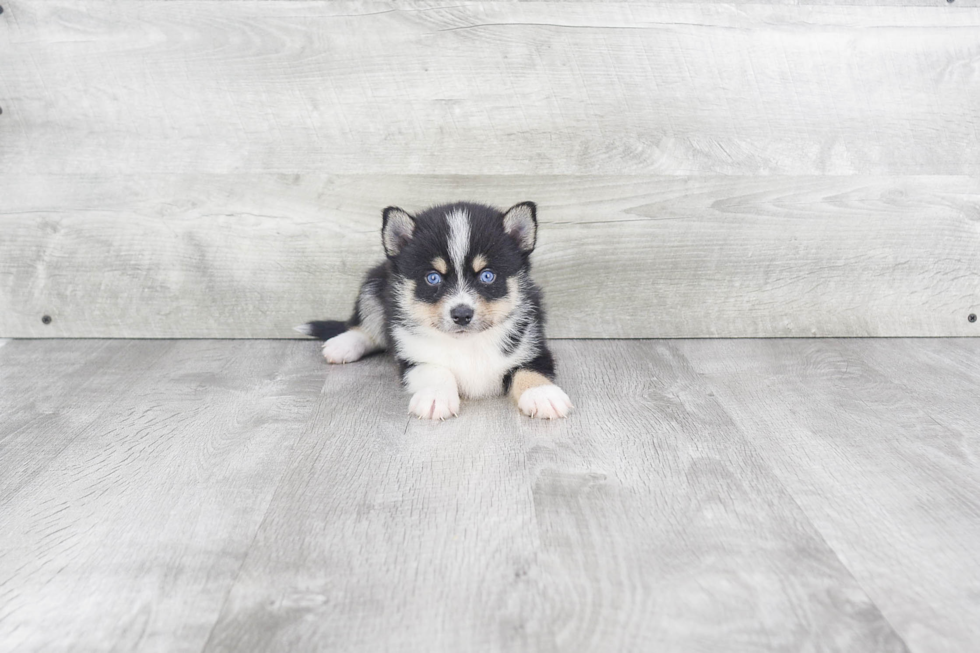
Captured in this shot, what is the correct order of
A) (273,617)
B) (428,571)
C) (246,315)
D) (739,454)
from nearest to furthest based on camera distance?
(273,617)
(428,571)
(739,454)
(246,315)

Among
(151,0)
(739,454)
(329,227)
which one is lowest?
(739,454)

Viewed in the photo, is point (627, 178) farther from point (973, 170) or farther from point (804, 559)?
point (804, 559)

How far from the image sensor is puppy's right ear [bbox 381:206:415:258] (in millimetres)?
2318

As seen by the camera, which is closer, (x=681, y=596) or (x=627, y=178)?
(x=681, y=596)

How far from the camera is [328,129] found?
2.83 metres

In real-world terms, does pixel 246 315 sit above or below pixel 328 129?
below

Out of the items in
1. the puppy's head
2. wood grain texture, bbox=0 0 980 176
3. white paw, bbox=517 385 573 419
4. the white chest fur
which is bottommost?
white paw, bbox=517 385 573 419

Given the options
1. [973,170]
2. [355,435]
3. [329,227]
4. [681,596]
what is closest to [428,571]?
[681,596]

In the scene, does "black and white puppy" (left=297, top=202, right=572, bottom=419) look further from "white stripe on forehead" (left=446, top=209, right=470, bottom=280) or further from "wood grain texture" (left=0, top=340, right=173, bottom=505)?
"wood grain texture" (left=0, top=340, right=173, bottom=505)

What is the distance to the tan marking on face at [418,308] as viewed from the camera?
2273 mm

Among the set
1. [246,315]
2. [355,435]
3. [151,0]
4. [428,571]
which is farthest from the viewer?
[246,315]

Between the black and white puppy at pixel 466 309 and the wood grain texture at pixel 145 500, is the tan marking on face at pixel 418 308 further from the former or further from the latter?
the wood grain texture at pixel 145 500

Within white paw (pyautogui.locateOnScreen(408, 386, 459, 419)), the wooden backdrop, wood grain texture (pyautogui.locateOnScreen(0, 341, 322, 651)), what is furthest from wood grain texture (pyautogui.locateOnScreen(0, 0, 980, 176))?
white paw (pyautogui.locateOnScreen(408, 386, 459, 419))

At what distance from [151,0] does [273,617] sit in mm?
2260
